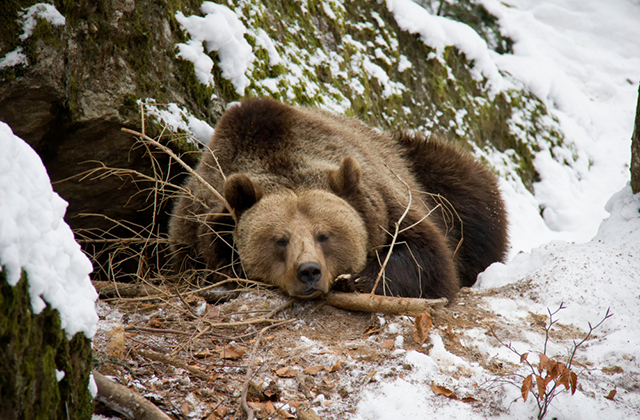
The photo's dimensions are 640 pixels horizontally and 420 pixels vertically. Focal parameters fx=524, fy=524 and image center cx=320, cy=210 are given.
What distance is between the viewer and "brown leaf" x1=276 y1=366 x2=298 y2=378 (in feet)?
9.91

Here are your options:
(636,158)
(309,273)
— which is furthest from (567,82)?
(309,273)

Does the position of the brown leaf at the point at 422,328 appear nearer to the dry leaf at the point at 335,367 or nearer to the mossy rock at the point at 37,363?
the dry leaf at the point at 335,367

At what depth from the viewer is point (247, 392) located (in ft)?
9.14

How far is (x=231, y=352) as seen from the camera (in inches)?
129

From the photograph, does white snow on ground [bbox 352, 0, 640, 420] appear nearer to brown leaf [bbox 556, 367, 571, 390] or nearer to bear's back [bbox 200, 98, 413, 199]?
brown leaf [bbox 556, 367, 571, 390]

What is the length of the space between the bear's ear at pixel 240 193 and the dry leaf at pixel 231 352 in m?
1.44

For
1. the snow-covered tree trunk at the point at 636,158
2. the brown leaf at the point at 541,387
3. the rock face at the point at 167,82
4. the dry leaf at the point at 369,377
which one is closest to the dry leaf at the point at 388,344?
the dry leaf at the point at 369,377

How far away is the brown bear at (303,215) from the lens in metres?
4.25

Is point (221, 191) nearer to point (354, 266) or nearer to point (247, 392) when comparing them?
point (354, 266)

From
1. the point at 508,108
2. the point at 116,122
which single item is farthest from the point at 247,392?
the point at 508,108

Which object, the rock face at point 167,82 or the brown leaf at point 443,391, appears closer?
the brown leaf at point 443,391

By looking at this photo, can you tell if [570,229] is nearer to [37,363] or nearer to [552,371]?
[552,371]

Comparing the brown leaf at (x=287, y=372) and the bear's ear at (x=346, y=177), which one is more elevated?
the bear's ear at (x=346, y=177)

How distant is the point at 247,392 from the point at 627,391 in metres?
2.15
